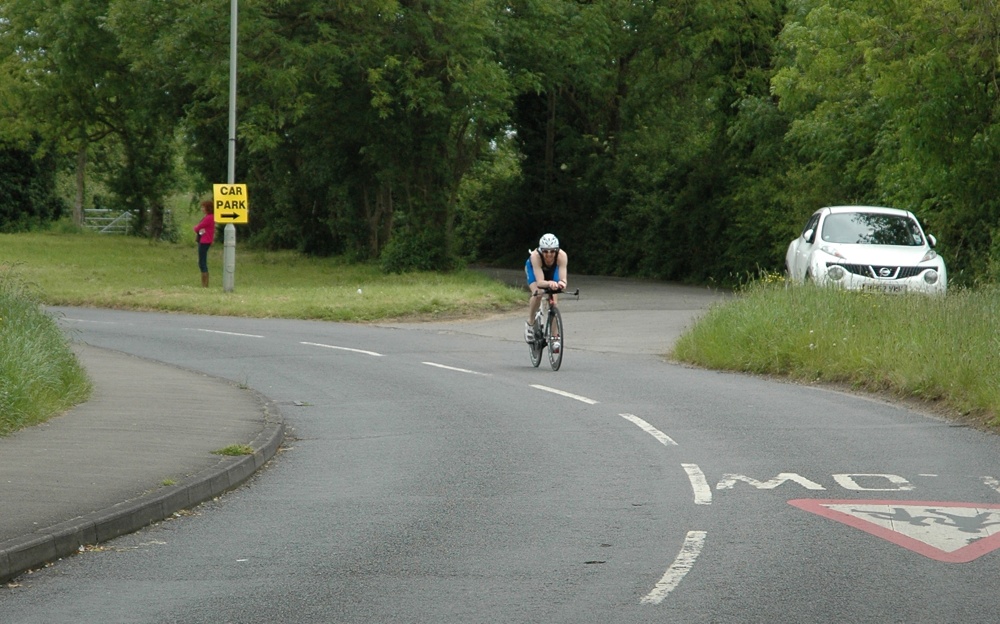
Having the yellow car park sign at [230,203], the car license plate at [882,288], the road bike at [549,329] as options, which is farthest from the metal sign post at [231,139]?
the car license plate at [882,288]

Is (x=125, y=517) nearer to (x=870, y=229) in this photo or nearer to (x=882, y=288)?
(x=882, y=288)

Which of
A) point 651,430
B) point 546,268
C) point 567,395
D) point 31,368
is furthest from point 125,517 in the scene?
point 546,268

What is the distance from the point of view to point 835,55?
24.3 meters

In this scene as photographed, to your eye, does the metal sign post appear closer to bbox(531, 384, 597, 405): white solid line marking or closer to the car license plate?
the car license plate

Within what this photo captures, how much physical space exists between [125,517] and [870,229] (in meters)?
18.2

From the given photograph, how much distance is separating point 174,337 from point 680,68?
82.7 feet

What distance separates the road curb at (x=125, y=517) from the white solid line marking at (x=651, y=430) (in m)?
3.36

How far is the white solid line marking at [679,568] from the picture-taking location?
620 cm

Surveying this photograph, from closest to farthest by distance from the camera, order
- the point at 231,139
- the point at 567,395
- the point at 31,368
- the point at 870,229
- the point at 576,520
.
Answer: the point at 576,520
the point at 31,368
the point at 567,395
the point at 870,229
the point at 231,139

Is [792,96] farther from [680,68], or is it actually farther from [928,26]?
[680,68]

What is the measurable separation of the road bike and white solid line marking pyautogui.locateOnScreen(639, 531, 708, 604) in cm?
1010

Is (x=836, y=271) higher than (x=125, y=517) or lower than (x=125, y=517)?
higher

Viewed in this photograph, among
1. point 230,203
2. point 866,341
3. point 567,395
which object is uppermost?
point 230,203

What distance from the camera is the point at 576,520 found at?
810 centimetres
